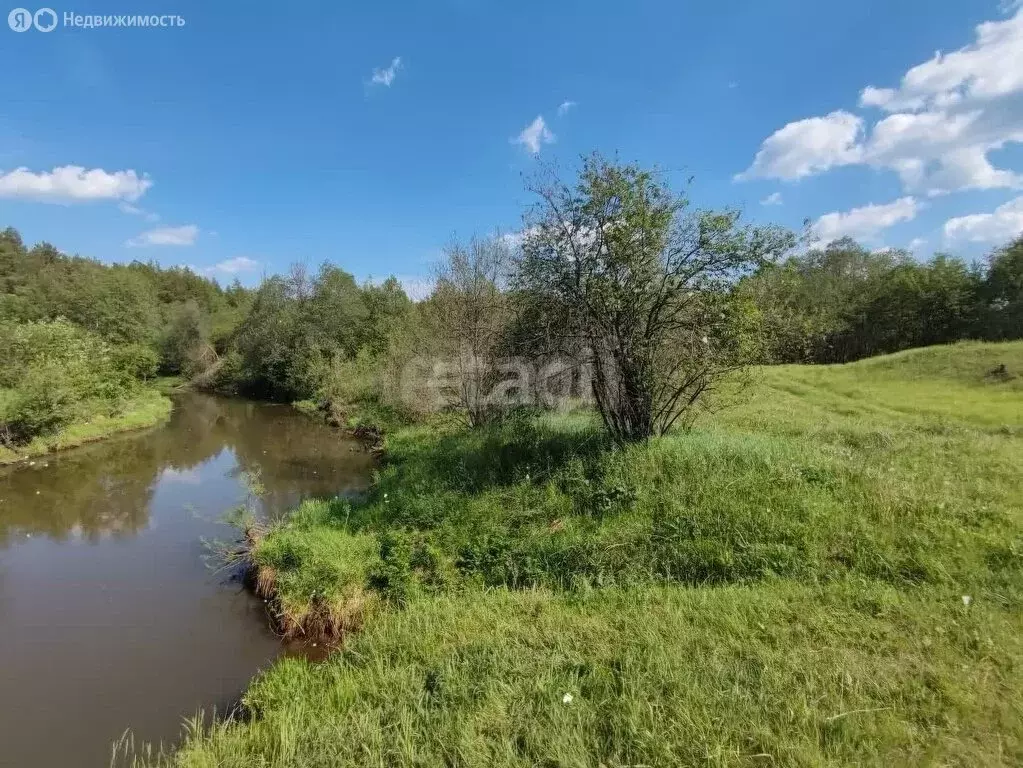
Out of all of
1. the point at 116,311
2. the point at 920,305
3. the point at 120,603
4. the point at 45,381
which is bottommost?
the point at 120,603

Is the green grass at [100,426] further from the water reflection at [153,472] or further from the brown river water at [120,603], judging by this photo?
the brown river water at [120,603]

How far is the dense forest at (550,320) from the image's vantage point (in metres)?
8.16

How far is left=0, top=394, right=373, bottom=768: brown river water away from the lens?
5.65 meters

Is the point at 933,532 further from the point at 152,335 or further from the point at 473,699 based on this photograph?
the point at 152,335

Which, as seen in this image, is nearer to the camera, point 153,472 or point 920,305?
point 153,472

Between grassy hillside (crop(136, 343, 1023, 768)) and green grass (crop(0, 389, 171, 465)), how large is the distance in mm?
15958

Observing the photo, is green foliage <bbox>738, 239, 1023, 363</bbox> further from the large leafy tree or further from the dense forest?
the large leafy tree

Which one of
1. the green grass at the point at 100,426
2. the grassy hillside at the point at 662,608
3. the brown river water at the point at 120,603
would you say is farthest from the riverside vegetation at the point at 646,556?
the green grass at the point at 100,426

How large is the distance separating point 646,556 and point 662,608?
1.35m

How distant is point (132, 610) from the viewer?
789cm

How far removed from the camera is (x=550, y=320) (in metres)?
8.87

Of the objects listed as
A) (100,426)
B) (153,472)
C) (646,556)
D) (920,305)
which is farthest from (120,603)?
(920,305)

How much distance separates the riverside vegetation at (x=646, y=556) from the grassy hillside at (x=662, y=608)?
28 millimetres

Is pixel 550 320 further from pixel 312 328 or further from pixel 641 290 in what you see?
pixel 312 328
